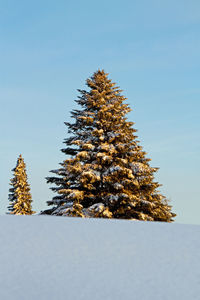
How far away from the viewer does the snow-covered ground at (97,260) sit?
3637 millimetres

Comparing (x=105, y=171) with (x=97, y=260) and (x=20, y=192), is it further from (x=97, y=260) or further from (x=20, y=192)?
(x=20, y=192)

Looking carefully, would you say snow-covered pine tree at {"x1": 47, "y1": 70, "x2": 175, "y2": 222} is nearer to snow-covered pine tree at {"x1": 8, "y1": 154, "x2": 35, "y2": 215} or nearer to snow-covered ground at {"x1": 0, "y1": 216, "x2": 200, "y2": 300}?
snow-covered ground at {"x1": 0, "y1": 216, "x2": 200, "y2": 300}

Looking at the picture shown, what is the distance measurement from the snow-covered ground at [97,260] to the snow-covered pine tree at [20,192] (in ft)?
101

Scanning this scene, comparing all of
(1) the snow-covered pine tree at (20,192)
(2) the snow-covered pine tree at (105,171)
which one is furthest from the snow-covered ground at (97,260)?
(1) the snow-covered pine tree at (20,192)

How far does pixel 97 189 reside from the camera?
18.4 m

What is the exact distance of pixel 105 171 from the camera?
59.8ft

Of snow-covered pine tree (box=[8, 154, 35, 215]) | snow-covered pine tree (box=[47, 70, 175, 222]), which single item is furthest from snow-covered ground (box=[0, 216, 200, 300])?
snow-covered pine tree (box=[8, 154, 35, 215])

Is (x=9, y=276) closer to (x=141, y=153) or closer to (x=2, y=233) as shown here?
(x=2, y=233)

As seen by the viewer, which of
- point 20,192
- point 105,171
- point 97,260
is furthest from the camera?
point 20,192

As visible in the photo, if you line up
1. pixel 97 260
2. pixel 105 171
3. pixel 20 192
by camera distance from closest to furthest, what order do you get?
pixel 97 260
pixel 105 171
pixel 20 192

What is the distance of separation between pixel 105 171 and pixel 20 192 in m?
20.6

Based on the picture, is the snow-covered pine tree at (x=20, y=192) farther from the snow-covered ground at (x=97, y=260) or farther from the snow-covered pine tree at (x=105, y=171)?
the snow-covered ground at (x=97, y=260)

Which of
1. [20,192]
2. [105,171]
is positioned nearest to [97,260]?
[105,171]

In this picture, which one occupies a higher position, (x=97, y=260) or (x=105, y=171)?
(x=105, y=171)
